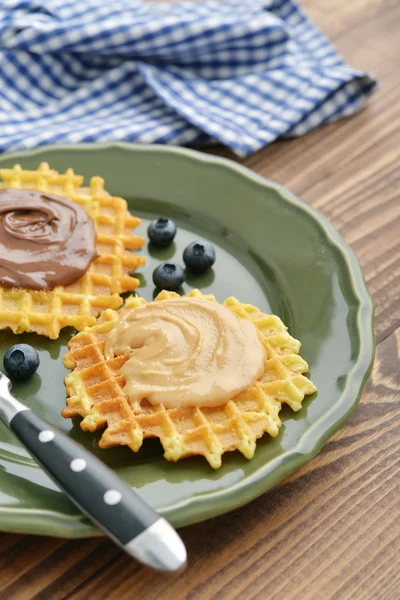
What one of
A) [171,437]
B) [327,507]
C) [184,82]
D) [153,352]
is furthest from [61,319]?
[184,82]

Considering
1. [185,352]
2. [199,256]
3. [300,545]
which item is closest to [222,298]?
[199,256]

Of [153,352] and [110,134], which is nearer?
[153,352]

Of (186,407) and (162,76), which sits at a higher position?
(162,76)

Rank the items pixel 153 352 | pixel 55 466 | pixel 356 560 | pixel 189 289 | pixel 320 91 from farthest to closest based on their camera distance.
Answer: pixel 320 91, pixel 189 289, pixel 153 352, pixel 356 560, pixel 55 466

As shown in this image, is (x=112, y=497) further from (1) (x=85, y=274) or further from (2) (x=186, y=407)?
(1) (x=85, y=274)

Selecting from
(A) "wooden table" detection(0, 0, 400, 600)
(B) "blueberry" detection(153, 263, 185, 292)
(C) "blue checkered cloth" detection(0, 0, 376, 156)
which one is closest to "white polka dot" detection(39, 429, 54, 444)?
(A) "wooden table" detection(0, 0, 400, 600)

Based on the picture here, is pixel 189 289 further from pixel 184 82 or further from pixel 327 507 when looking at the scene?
pixel 184 82

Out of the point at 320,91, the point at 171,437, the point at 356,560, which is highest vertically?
the point at 320,91
